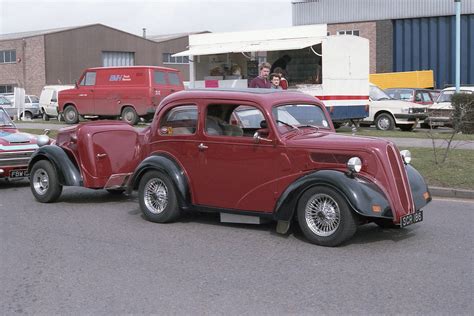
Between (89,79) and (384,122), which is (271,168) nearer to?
(384,122)

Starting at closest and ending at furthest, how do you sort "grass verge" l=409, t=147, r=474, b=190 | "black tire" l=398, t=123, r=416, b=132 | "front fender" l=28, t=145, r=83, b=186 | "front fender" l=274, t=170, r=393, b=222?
1. "front fender" l=274, t=170, r=393, b=222
2. "front fender" l=28, t=145, r=83, b=186
3. "grass verge" l=409, t=147, r=474, b=190
4. "black tire" l=398, t=123, r=416, b=132

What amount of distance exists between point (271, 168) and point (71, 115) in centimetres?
1868

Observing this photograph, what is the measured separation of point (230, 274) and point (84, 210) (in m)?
4.09

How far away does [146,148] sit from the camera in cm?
834

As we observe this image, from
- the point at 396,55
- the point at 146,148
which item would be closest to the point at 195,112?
the point at 146,148

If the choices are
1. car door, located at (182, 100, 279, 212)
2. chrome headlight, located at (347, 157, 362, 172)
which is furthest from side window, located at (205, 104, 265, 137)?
chrome headlight, located at (347, 157, 362, 172)

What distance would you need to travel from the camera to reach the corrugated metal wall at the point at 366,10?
126ft

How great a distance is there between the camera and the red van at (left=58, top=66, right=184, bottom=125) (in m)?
21.9

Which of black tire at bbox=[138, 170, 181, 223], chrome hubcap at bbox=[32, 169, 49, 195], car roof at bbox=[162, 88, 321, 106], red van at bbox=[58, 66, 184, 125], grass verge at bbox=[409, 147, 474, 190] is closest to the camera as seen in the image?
car roof at bbox=[162, 88, 321, 106]

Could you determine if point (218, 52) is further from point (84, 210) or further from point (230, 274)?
point (230, 274)

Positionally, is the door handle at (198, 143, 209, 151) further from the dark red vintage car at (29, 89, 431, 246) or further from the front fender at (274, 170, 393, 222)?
the front fender at (274, 170, 393, 222)

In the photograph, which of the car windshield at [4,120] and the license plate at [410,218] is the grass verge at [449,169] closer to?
the license plate at [410,218]

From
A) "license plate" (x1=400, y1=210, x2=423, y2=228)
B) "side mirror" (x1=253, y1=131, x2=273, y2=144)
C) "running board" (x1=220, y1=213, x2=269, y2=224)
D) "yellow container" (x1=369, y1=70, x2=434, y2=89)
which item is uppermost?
"yellow container" (x1=369, y1=70, x2=434, y2=89)

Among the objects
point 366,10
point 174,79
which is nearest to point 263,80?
point 174,79
